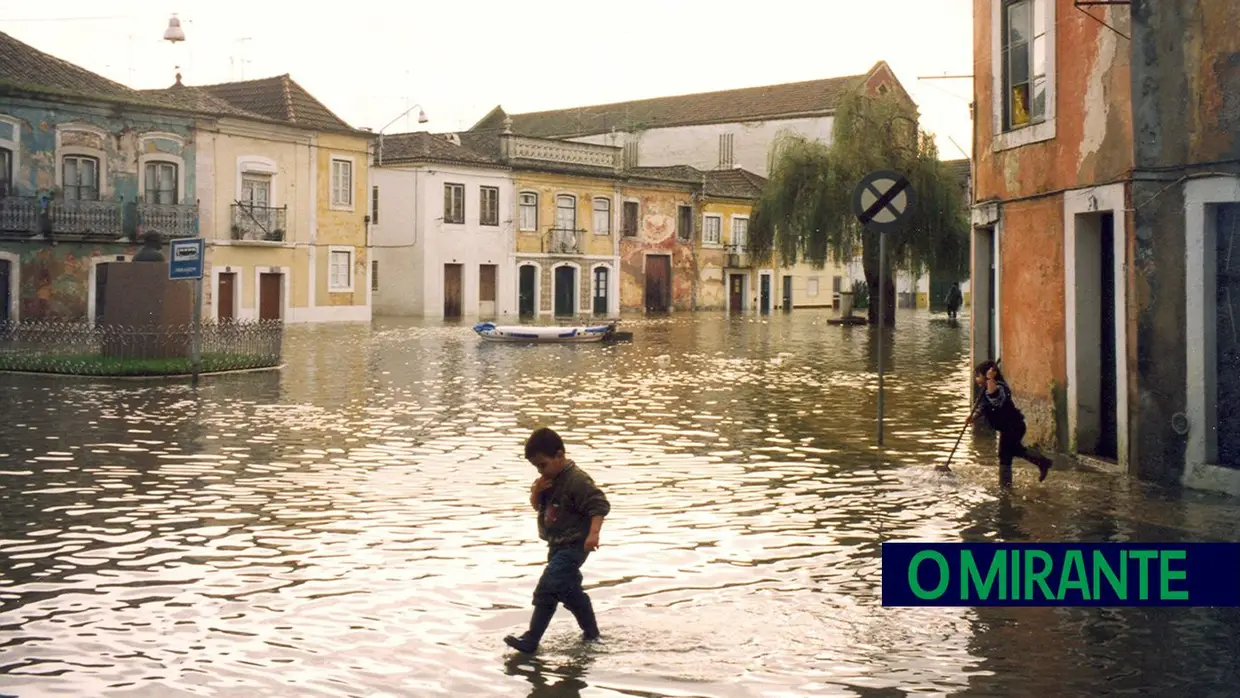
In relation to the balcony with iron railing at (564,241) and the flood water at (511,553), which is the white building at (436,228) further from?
the flood water at (511,553)

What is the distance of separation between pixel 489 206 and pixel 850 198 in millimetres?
17913

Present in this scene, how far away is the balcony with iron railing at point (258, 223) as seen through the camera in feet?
148

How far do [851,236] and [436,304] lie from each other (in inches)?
664

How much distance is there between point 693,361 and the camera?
27125 mm

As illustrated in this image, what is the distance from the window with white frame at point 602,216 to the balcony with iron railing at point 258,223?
18.3 metres

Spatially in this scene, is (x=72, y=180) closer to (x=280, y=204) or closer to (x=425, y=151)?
(x=280, y=204)

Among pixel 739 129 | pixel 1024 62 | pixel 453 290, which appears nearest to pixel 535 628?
pixel 1024 62

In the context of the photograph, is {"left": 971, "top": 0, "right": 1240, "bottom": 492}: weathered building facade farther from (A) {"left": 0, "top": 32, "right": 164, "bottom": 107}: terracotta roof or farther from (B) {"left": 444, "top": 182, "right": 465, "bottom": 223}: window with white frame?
(B) {"left": 444, "top": 182, "right": 465, "bottom": 223}: window with white frame

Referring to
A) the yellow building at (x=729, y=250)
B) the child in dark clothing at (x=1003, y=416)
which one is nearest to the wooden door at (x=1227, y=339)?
the child in dark clothing at (x=1003, y=416)

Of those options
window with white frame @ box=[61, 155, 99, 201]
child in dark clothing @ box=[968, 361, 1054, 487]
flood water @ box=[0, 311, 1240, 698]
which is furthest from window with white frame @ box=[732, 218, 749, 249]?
child in dark clothing @ box=[968, 361, 1054, 487]

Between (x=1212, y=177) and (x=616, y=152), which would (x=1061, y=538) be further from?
(x=616, y=152)

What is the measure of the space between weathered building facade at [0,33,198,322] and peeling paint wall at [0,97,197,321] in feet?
0.09

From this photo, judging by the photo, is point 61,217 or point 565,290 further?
point 565,290

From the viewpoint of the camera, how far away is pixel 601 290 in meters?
62.7
